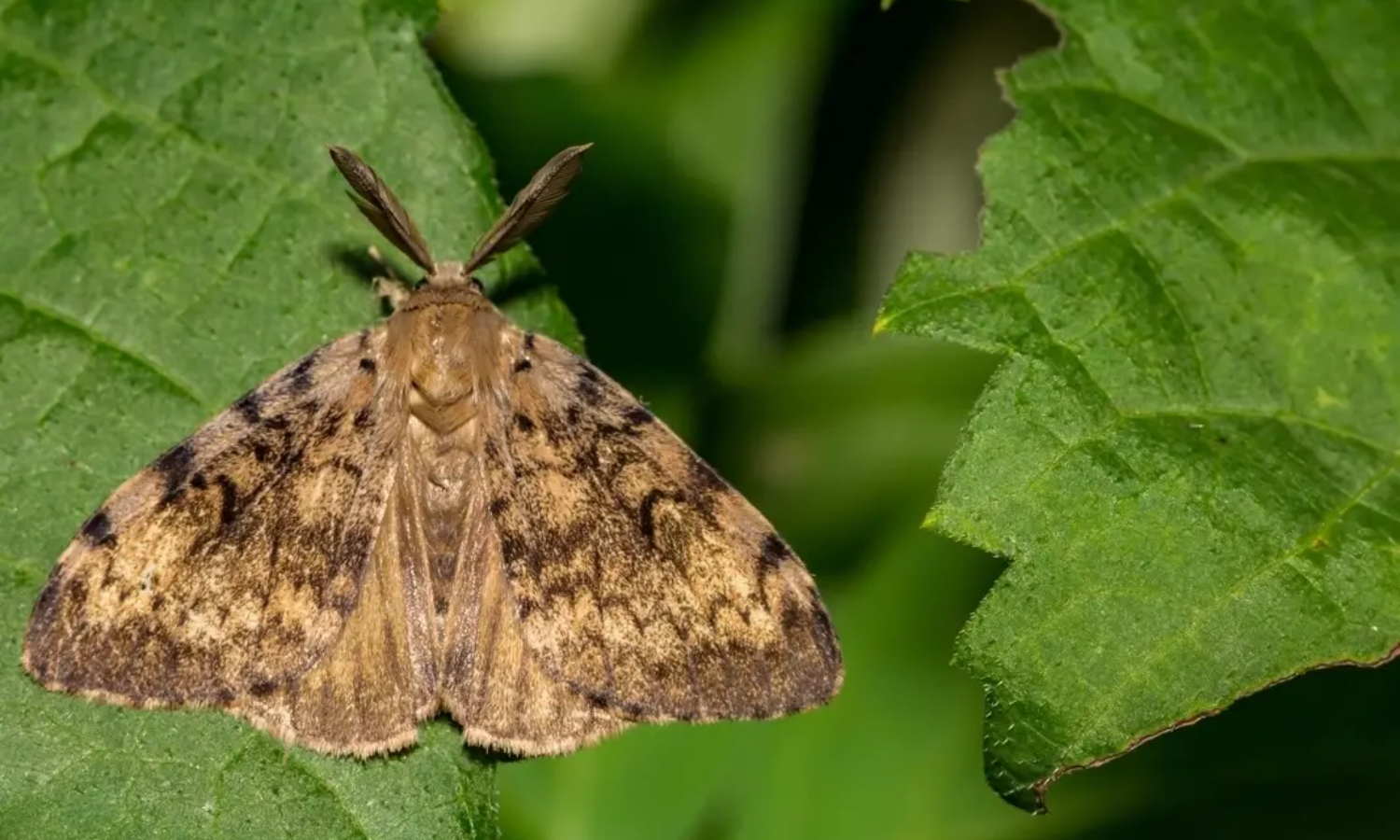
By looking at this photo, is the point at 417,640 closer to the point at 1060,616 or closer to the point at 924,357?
the point at 1060,616

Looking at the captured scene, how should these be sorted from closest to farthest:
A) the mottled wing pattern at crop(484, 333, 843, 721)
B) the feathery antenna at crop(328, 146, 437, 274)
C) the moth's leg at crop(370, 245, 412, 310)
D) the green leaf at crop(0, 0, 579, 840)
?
the green leaf at crop(0, 0, 579, 840) → the feathery antenna at crop(328, 146, 437, 274) → the mottled wing pattern at crop(484, 333, 843, 721) → the moth's leg at crop(370, 245, 412, 310)

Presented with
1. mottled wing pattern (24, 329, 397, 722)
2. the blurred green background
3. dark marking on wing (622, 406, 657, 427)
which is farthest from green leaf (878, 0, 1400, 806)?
mottled wing pattern (24, 329, 397, 722)

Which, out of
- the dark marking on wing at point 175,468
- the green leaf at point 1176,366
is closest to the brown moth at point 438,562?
the dark marking on wing at point 175,468

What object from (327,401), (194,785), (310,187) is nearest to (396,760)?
(194,785)

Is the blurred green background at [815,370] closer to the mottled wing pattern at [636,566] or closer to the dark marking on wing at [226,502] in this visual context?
the mottled wing pattern at [636,566]

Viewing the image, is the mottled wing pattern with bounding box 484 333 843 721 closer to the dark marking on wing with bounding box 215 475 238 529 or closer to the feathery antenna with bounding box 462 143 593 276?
the feathery antenna with bounding box 462 143 593 276

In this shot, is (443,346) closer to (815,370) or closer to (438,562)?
(438,562)

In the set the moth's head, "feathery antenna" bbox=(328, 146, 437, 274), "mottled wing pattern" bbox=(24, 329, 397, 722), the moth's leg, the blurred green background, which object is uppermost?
"feathery antenna" bbox=(328, 146, 437, 274)
